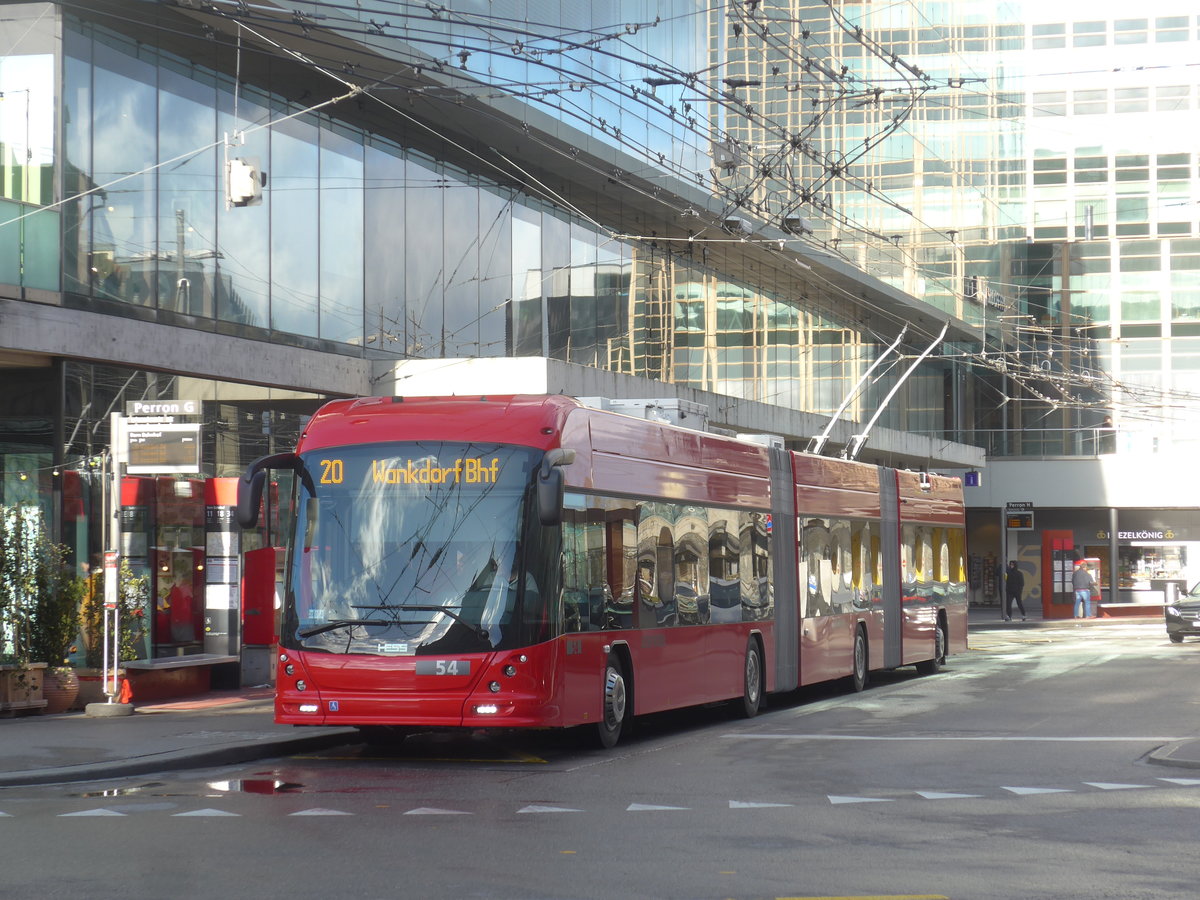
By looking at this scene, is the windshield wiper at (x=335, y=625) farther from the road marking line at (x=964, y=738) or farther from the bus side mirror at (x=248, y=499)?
the road marking line at (x=964, y=738)

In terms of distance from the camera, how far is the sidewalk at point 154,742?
13.7 m

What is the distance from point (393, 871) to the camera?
8.91 metres

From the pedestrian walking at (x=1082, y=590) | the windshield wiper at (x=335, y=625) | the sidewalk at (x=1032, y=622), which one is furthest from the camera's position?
the pedestrian walking at (x=1082, y=590)

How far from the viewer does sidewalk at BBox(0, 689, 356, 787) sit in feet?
44.8

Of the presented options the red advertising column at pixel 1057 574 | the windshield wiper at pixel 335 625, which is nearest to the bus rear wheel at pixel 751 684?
the windshield wiper at pixel 335 625

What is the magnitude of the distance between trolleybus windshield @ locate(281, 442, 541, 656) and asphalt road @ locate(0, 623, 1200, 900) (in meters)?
1.11

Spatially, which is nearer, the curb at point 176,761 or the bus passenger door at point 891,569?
the curb at point 176,761

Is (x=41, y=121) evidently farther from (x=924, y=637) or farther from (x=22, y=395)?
(x=924, y=637)

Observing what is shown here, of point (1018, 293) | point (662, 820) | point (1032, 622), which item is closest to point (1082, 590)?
point (1032, 622)

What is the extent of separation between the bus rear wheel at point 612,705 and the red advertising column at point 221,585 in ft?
24.7

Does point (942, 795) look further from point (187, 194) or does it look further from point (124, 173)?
point (187, 194)

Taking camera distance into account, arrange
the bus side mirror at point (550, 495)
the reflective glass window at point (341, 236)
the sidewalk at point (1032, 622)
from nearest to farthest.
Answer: the bus side mirror at point (550, 495) → the reflective glass window at point (341, 236) → the sidewalk at point (1032, 622)

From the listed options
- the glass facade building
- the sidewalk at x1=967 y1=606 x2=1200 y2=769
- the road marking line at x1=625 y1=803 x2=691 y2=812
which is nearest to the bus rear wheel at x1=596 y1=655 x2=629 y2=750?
the road marking line at x1=625 y1=803 x2=691 y2=812

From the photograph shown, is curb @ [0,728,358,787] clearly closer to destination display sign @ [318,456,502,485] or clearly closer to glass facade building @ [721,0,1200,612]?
destination display sign @ [318,456,502,485]
